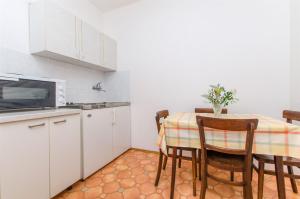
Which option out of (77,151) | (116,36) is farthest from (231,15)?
(77,151)

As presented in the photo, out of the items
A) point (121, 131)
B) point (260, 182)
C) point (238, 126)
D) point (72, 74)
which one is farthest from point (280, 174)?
point (72, 74)

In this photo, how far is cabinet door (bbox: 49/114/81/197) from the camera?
1.39 m

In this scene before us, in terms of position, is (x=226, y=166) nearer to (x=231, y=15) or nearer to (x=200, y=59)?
(x=200, y=59)

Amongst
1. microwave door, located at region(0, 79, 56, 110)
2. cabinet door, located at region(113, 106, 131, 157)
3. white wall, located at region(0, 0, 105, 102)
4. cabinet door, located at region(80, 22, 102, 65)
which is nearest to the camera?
microwave door, located at region(0, 79, 56, 110)

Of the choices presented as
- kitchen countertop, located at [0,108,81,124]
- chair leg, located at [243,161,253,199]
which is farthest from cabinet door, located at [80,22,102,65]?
chair leg, located at [243,161,253,199]

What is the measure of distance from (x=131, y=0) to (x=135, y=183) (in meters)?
2.87

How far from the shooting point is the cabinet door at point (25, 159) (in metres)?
1.05

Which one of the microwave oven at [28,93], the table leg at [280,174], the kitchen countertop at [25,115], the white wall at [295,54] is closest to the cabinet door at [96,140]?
the kitchen countertop at [25,115]

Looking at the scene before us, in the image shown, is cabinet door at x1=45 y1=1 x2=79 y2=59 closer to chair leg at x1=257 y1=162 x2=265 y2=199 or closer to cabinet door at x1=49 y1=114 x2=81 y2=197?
cabinet door at x1=49 y1=114 x2=81 y2=197

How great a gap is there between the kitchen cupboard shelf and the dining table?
58.6 inches

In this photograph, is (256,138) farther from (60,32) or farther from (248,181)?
(60,32)

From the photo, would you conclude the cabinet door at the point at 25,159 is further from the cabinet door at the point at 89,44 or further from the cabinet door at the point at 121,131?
the cabinet door at the point at 89,44

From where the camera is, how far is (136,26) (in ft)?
8.82

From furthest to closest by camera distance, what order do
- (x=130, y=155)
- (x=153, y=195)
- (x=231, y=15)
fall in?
(x=130, y=155) → (x=231, y=15) → (x=153, y=195)
